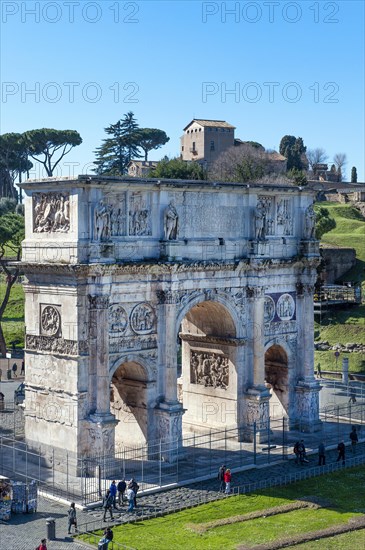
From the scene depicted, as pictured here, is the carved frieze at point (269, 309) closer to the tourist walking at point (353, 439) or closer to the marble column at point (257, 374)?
the marble column at point (257, 374)

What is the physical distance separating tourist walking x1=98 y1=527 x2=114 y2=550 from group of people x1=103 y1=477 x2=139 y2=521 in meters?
2.78

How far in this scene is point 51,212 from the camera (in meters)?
37.2

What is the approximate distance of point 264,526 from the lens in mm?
31234

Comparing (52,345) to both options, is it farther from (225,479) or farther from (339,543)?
(339,543)

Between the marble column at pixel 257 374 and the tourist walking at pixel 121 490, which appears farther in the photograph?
the marble column at pixel 257 374

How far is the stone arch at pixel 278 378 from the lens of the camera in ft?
148

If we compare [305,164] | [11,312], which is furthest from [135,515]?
[305,164]

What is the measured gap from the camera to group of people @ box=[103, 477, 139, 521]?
32062 millimetres

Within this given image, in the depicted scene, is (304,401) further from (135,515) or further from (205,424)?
(135,515)

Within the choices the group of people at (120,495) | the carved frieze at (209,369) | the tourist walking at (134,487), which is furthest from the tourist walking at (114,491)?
the carved frieze at (209,369)

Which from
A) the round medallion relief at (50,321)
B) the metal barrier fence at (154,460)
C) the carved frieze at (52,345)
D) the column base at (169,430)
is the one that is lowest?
the metal barrier fence at (154,460)

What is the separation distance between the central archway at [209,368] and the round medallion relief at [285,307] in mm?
3129

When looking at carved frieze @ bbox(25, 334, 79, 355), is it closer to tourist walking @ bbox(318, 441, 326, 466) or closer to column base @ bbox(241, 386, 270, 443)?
column base @ bbox(241, 386, 270, 443)

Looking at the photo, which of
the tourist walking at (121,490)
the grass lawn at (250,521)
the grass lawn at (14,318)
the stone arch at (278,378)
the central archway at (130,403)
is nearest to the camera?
the grass lawn at (250,521)
